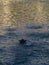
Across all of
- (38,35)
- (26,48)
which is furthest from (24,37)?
(26,48)

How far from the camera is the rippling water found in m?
8.21

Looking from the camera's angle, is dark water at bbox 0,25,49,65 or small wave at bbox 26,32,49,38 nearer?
dark water at bbox 0,25,49,65

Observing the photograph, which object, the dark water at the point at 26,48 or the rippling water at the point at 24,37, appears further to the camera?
the rippling water at the point at 24,37

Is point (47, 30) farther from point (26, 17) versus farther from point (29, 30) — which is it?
point (26, 17)

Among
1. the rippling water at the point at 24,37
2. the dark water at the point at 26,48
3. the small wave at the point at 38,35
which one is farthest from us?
the small wave at the point at 38,35

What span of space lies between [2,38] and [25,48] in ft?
4.96

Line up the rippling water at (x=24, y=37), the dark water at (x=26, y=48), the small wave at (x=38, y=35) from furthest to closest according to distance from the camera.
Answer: the small wave at (x=38, y=35) → the rippling water at (x=24, y=37) → the dark water at (x=26, y=48)

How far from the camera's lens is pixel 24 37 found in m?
10.7

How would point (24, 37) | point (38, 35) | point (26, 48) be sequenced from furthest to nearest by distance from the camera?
point (38, 35), point (24, 37), point (26, 48)

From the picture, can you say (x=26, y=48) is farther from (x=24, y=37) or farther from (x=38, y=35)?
(x=38, y=35)

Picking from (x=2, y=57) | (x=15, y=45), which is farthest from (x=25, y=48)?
(x=2, y=57)

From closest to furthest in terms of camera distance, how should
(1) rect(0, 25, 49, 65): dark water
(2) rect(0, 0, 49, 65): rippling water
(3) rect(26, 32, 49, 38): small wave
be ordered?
1. (1) rect(0, 25, 49, 65): dark water
2. (2) rect(0, 0, 49, 65): rippling water
3. (3) rect(26, 32, 49, 38): small wave

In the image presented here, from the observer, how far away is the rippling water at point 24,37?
323 inches

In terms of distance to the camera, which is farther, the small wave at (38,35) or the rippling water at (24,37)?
the small wave at (38,35)
